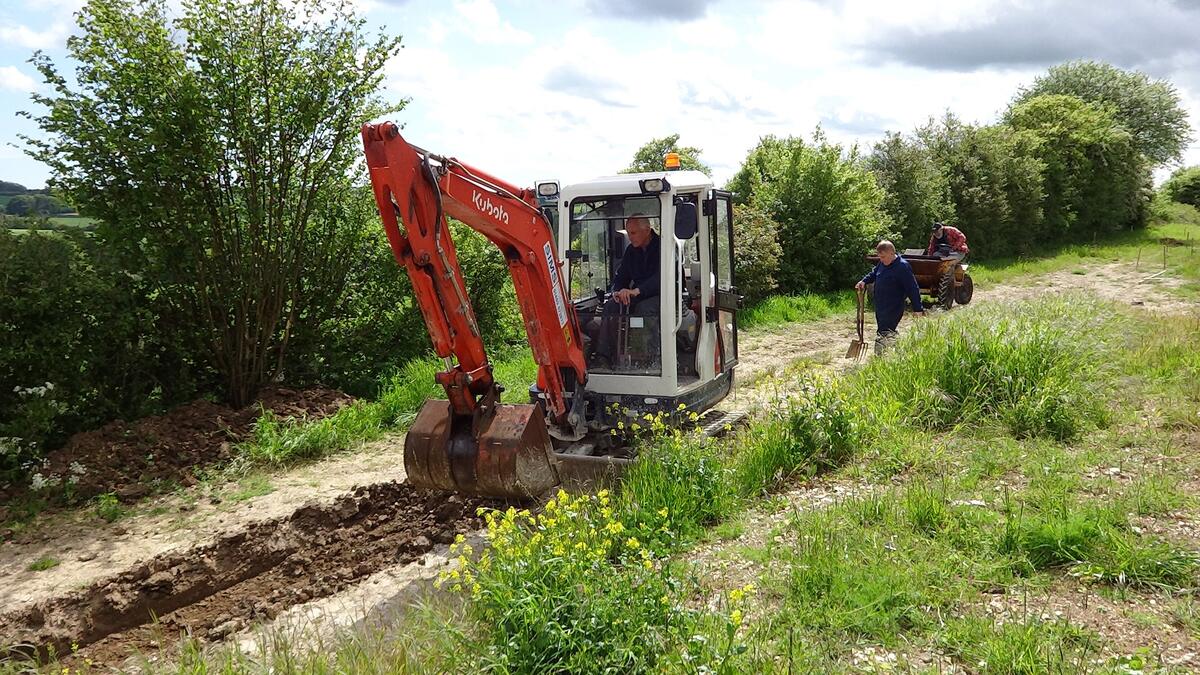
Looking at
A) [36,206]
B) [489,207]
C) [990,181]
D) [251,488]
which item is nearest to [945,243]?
[990,181]

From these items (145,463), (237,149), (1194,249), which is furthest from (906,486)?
(1194,249)

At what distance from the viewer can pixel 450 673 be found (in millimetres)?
3287

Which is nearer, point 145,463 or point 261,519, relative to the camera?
point 261,519

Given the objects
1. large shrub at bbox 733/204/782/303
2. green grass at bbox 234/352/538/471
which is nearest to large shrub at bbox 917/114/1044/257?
large shrub at bbox 733/204/782/303

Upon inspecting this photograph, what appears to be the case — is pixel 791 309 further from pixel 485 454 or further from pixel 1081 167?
pixel 1081 167

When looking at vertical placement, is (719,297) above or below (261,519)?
above

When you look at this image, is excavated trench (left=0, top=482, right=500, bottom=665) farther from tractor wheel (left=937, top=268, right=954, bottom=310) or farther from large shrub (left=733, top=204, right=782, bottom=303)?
tractor wheel (left=937, top=268, right=954, bottom=310)

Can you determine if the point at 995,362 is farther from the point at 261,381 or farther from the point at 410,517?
the point at 261,381

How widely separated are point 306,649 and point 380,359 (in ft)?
21.7

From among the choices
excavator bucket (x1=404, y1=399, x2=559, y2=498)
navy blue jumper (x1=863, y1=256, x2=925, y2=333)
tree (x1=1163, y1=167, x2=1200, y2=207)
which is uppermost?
tree (x1=1163, y1=167, x2=1200, y2=207)

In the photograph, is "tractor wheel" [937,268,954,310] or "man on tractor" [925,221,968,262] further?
"man on tractor" [925,221,968,262]

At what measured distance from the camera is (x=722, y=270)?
7.26 m

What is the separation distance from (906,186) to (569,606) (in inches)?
791

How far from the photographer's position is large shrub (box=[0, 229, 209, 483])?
671 centimetres
